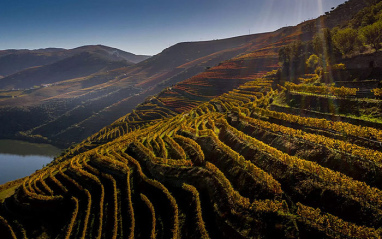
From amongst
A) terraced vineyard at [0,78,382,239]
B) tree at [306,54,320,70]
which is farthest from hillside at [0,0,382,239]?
tree at [306,54,320,70]

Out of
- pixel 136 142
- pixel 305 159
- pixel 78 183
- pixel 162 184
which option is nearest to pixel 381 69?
pixel 305 159

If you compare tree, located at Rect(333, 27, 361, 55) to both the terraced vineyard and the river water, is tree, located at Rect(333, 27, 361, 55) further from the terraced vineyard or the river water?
the river water

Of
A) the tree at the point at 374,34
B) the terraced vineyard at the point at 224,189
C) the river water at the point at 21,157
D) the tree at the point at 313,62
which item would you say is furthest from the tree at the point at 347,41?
the river water at the point at 21,157

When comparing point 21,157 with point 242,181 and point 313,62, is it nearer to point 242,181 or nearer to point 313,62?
point 242,181

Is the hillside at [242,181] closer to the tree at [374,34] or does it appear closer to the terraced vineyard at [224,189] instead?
the terraced vineyard at [224,189]

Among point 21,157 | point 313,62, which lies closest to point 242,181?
point 313,62
